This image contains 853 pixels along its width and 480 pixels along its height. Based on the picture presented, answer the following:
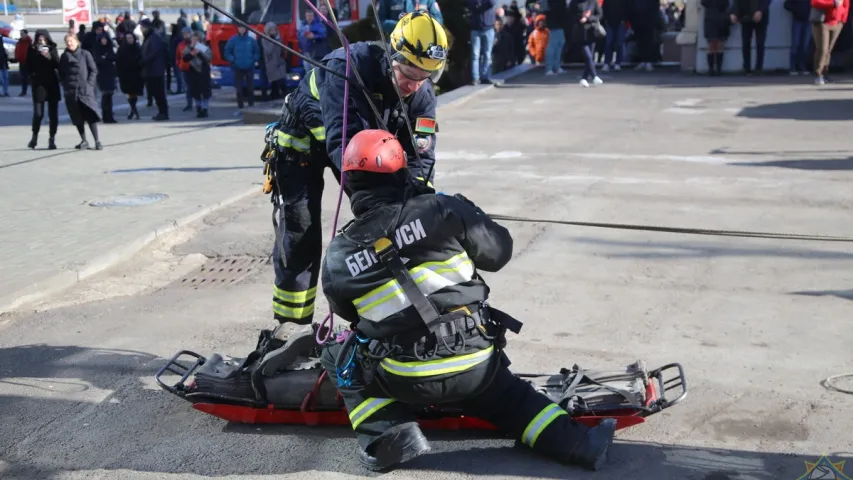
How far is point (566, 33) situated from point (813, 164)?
9751 millimetres

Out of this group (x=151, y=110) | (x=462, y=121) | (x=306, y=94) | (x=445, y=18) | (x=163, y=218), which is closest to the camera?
(x=306, y=94)

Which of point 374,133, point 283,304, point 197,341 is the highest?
point 374,133

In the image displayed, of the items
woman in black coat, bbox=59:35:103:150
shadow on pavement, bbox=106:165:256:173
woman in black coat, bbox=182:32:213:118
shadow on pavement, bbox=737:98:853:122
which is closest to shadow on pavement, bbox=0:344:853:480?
shadow on pavement, bbox=106:165:256:173

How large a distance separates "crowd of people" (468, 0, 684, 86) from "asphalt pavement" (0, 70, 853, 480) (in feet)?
18.4

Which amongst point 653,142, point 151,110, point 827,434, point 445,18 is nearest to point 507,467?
point 827,434

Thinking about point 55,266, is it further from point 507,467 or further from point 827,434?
point 827,434

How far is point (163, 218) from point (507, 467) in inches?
222

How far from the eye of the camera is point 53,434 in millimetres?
4613

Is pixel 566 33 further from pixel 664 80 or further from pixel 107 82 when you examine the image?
pixel 107 82

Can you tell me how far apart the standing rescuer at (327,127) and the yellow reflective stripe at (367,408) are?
3.64ft

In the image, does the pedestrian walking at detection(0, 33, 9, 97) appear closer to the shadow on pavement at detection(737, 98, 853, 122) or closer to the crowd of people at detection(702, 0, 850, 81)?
the crowd of people at detection(702, 0, 850, 81)

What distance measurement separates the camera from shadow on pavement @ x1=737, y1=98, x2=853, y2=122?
13.5 m

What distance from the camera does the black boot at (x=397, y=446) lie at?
157 inches

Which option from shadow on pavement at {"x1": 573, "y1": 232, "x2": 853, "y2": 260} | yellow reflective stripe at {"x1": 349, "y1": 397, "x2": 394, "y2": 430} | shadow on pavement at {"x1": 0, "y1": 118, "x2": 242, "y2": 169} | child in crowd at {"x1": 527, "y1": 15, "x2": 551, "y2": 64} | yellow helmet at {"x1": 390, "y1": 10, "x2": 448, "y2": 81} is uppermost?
yellow helmet at {"x1": 390, "y1": 10, "x2": 448, "y2": 81}
